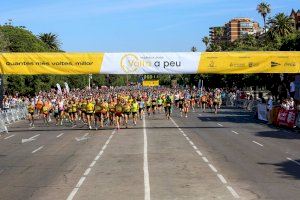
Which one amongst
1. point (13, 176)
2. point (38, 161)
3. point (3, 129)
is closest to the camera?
point (13, 176)

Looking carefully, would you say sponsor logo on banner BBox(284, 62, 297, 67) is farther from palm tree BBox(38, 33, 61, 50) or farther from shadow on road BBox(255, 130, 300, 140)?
palm tree BBox(38, 33, 61, 50)

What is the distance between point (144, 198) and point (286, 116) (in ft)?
76.9

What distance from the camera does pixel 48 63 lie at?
92.3 feet

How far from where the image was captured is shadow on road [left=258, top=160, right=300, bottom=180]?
15034mm

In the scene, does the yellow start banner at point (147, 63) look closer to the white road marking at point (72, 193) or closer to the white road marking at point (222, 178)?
the white road marking at point (222, 178)

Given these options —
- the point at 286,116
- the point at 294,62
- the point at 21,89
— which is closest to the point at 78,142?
the point at 294,62

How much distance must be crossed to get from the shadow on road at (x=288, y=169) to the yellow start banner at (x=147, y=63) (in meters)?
11.1

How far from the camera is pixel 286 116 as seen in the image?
1324 inches

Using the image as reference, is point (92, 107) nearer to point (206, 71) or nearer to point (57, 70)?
point (57, 70)

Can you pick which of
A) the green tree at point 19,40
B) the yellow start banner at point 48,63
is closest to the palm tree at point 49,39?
the green tree at point 19,40

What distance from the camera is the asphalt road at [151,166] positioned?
41.3ft

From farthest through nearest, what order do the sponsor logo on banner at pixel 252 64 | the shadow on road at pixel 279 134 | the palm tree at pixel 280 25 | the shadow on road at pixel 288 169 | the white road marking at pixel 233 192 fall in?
1. the palm tree at pixel 280 25
2. the sponsor logo on banner at pixel 252 64
3. the shadow on road at pixel 279 134
4. the shadow on road at pixel 288 169
5. the white road marking at pixel 233 192

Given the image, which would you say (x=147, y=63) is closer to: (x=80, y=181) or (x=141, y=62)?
(x=141, y=62)

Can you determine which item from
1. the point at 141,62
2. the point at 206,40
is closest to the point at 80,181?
the point at 141,62
